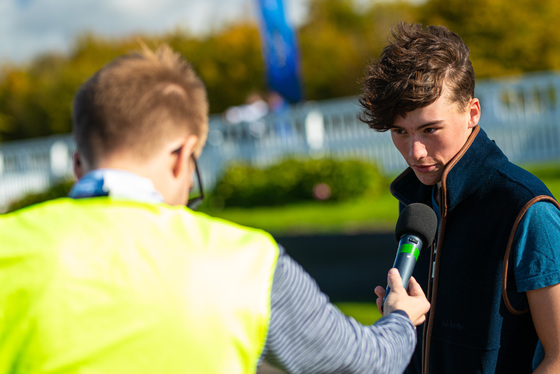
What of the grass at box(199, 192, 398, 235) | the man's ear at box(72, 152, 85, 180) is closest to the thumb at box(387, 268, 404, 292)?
the man's ear at box(72, 152, 85, 180)

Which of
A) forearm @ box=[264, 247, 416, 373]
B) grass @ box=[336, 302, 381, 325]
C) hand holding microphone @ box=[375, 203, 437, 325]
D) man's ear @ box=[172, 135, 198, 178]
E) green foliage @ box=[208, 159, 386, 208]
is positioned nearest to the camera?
forearm @ box=[264, 247, 416, 373]

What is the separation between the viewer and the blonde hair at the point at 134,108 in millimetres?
1486

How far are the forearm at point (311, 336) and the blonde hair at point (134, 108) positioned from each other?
42 cm

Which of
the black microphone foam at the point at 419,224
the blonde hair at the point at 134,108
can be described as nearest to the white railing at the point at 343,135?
the black microphone foam at the point at 419,224

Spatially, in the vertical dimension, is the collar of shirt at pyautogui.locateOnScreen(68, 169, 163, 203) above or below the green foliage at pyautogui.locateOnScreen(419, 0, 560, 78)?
above

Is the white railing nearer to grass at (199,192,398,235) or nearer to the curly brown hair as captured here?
grass at (199,192,398,235)

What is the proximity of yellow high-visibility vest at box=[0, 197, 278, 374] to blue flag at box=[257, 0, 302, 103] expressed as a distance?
12005mm

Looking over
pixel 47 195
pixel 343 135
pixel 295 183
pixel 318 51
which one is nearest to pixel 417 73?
pixel 295 183

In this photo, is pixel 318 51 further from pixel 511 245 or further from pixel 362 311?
pixel 511 245

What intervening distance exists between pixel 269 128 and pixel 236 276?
11.9 meters

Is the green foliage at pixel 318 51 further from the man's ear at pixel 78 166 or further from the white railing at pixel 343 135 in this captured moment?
the man's ear at pixel 78 166

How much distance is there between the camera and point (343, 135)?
1245 centimetres

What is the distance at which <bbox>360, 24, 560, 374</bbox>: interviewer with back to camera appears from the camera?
5.91 feet

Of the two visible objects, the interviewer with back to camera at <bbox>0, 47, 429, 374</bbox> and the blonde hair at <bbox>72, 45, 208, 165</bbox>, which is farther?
the blonde hair at <bbox>72, 45, 208, 165</bbox>
